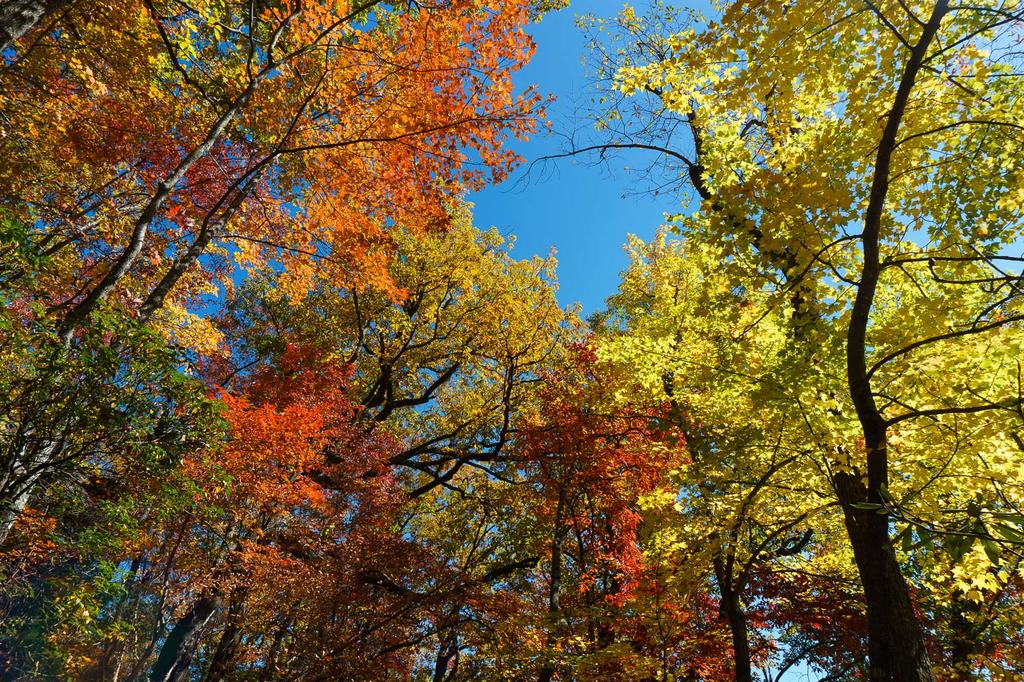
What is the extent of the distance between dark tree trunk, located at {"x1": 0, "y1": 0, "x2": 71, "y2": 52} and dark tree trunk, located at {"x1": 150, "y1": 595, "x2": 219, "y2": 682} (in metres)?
8.48

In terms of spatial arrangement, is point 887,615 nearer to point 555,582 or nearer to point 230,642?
point 555,582

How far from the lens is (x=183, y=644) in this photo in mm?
8766

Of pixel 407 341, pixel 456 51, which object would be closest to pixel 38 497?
pixel 456 51

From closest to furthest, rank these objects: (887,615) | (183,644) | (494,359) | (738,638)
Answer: (887,615)
(738,638)
(183,644)
(494,359)

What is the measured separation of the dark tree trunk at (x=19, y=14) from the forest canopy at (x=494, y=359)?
0.02 m

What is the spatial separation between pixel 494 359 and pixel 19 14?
11.3m

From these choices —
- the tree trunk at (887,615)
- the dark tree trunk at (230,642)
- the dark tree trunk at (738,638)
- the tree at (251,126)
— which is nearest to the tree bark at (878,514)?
the tree trunk at (887,615)

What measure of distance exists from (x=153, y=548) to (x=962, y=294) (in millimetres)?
12683

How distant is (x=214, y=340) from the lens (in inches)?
469

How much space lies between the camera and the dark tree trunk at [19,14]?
393 cm

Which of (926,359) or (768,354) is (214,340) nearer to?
(768,354)

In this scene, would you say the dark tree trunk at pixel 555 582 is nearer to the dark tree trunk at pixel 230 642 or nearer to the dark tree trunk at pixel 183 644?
the dark tree trunk at pixel 230 642

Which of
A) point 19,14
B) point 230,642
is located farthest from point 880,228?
point 230,642

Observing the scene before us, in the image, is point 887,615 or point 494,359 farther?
point 494,359
